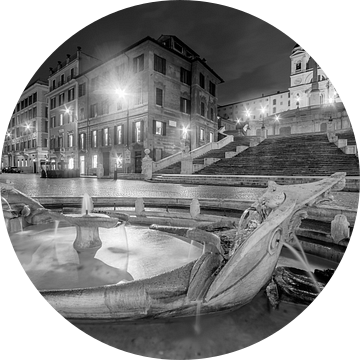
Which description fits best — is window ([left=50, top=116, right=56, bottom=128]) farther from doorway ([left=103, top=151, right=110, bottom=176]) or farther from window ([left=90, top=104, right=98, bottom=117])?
doorway ([left=103, top=151, right=110, bottom=176])

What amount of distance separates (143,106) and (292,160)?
17318 mm

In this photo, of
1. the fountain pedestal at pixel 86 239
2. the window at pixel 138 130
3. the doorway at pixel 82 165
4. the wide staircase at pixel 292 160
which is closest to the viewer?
the fountain pedestal at pixel 86 239

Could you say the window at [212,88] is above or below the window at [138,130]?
above

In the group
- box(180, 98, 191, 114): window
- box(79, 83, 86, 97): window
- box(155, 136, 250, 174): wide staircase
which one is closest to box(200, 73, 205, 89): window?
box(180, 98, 191, 114): window

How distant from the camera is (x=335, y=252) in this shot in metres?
3.64

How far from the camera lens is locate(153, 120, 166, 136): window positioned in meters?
26.3

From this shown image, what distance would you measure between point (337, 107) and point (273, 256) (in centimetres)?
3848

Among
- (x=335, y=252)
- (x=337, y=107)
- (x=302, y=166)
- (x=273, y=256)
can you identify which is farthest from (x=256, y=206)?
(x=337, y=107)

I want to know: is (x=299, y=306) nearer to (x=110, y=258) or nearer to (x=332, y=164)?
(x=110, y=258)

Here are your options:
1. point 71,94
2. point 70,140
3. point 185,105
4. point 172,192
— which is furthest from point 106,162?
point 172,192

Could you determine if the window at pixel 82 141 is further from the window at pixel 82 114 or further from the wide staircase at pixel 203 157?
the wide staircase at pixel 203 157

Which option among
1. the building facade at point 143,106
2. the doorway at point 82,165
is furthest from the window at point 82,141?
the doorway at point 82,165

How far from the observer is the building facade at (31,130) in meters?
44.3

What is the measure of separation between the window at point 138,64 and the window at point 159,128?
252 inches
